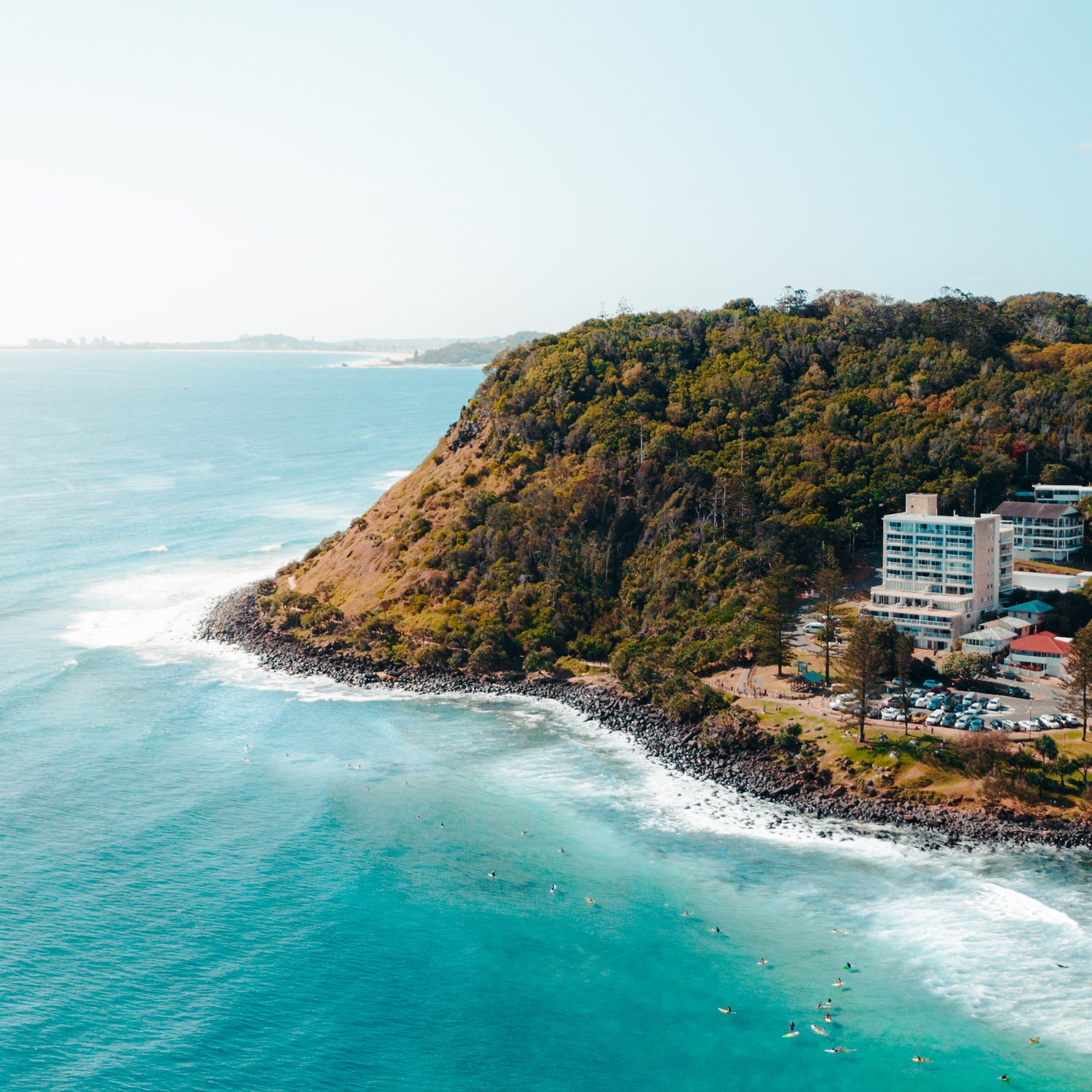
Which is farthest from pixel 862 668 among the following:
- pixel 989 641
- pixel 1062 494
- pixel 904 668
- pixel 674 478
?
pixel 1062 494

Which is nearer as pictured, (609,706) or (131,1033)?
(131,1033)

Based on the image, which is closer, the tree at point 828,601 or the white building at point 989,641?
the white building at point 989,641

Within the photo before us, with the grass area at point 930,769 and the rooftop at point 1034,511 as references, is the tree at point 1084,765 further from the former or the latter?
the rooftop at point 1034,511

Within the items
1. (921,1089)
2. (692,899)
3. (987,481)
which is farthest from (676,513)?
(921,1089)

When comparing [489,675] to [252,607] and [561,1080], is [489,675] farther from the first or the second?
[561,1080]

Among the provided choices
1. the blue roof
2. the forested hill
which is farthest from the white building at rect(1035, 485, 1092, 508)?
the blue roof

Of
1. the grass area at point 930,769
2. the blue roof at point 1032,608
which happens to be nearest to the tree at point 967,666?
the grass area at point 930,769

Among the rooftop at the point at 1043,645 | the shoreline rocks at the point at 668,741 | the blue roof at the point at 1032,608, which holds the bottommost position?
the shoreline rocks at the point at 668,741
